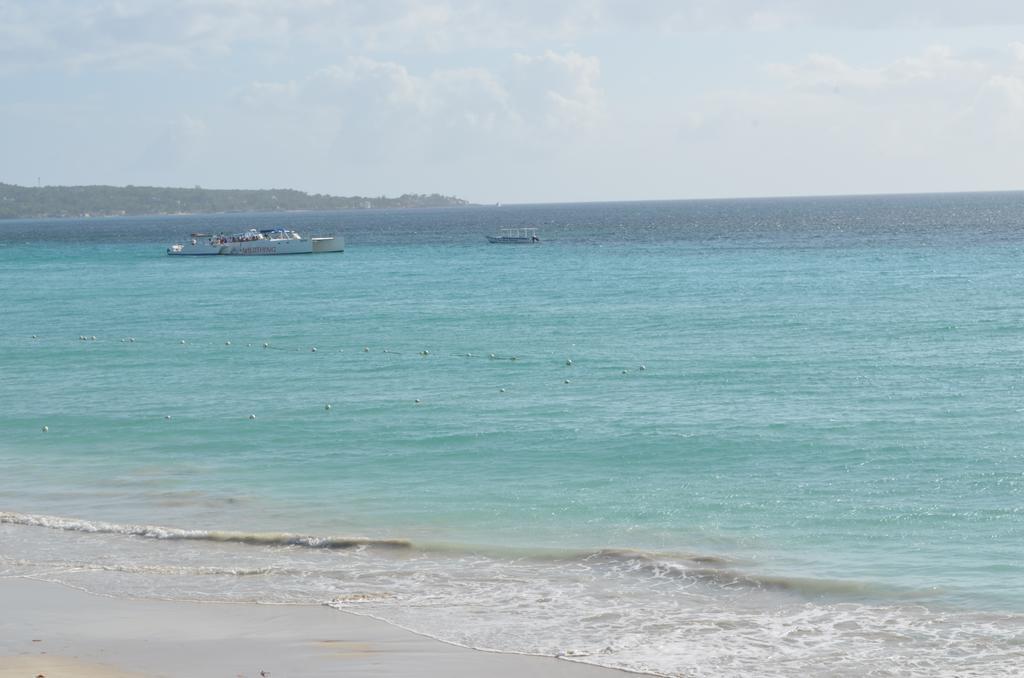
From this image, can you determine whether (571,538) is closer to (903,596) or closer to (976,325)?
(903,596)

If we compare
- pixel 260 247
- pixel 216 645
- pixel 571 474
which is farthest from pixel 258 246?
pixel 216 645

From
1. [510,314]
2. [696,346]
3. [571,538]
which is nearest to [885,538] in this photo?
[571,538]

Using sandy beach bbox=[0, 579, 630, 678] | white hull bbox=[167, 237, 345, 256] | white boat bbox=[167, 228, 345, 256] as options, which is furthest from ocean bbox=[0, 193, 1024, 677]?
white boat bbox=[167, 228, 345, 256]

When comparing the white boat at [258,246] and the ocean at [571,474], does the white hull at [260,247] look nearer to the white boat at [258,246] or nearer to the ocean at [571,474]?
the white boat at [258,246]

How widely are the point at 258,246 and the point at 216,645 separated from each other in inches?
3698

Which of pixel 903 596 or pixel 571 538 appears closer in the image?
pixel 903 596

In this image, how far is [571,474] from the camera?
2333 centimetres

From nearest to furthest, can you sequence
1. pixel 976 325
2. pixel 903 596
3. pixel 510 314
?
pixel 903 596 → pixel 976 325 → pixel 510 314

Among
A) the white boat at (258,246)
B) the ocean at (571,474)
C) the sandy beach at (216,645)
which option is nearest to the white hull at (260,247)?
the white boat at (258,246)

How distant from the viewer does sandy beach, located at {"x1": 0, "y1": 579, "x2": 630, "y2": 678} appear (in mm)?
13469

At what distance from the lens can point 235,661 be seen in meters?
13.8

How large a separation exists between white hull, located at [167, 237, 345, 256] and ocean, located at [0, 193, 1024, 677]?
52470 millimetres

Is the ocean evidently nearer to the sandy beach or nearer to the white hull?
the sandy beach

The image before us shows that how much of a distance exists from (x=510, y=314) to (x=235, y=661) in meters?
38.3
